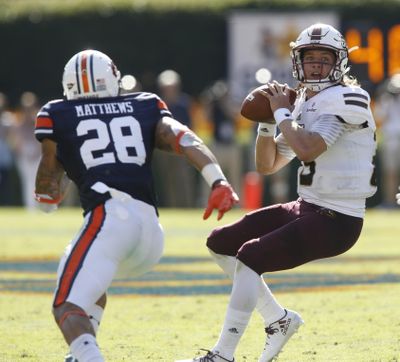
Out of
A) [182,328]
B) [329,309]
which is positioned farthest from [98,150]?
[329,309]

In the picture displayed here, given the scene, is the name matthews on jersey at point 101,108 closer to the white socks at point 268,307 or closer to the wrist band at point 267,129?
the wrist band at point 267,129

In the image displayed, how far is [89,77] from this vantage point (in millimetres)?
5227

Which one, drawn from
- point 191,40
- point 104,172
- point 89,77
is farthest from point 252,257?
point 191,40

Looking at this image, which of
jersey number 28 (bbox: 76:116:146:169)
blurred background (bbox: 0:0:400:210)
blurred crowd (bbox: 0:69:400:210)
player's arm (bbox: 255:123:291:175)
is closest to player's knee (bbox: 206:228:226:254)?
player's arm (bbox: 255:123:291:175)

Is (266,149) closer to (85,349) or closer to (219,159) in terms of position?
(85,349)

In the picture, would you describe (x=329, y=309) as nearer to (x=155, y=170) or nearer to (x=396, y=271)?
(x=396, y=271)

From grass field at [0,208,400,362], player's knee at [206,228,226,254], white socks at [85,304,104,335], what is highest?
player's knee at [206,228,226,254]

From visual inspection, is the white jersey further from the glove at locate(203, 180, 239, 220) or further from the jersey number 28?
the jersey number 28

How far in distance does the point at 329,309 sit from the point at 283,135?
2.08m

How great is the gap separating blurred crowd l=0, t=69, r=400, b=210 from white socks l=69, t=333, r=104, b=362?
1068 cm

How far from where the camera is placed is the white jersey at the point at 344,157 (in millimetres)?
5469

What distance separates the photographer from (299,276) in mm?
8961

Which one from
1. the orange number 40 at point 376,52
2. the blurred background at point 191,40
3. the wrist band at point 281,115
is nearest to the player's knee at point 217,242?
the wrist band at point 281,115

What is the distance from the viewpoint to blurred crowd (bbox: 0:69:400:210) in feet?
52.4
